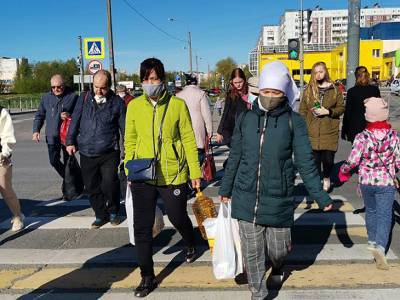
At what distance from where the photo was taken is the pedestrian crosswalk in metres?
3.96

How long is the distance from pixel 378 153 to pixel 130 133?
217 cm

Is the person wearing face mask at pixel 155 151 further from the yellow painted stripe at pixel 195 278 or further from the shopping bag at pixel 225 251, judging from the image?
the shopping bag at pixel 225 251

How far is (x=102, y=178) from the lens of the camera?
213 inches

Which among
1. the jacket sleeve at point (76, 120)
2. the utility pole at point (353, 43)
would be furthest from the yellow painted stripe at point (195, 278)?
the utility pole at point (353, 43)

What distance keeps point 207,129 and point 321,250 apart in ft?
8.34

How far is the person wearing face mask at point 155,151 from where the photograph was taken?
3.67 meters

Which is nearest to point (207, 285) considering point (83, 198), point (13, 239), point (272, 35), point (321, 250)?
point (321, 250)

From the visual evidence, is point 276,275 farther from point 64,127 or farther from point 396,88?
point 396,88

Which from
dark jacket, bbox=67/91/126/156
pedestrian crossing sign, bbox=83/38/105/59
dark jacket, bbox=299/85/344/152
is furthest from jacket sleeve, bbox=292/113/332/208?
pedestrian crossing sign, bbox=83/38/105/59

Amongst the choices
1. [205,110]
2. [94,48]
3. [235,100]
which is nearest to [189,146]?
[205,110]

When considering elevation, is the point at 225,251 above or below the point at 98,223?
above

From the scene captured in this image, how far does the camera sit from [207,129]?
6.45 meters

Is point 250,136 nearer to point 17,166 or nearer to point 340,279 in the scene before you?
point 340,279

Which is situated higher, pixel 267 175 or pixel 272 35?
pixel 272 35
